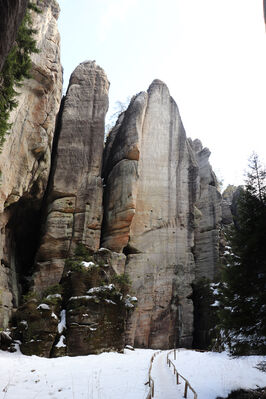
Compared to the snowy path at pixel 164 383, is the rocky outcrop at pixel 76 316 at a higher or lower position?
higher

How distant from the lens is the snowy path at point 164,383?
361 inches

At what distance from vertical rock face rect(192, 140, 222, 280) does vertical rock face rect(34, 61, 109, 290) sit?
9314 millimetres

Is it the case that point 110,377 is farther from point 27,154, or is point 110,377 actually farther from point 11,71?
point 27,154

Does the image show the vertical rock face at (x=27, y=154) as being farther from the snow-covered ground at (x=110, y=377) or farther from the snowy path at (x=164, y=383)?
the snowy path at (x=164, y=383)

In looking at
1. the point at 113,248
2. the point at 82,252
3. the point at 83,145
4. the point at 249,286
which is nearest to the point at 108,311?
the point at 82,252

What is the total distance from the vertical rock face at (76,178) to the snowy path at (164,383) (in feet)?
32.2

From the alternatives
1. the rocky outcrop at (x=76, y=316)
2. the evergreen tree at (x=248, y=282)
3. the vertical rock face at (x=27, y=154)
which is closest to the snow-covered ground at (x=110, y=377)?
the rocky outcrop at (x=76, y=316)

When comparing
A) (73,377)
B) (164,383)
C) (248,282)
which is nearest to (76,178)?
(73,377)

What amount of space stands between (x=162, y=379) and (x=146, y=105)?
2371 centimetres

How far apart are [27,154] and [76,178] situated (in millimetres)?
6800

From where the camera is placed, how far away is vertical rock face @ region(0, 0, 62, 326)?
16.4 m

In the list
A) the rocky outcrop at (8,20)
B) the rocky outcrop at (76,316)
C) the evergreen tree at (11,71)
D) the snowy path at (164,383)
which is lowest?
the snowy path at (164,383)

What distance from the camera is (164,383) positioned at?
10.7m

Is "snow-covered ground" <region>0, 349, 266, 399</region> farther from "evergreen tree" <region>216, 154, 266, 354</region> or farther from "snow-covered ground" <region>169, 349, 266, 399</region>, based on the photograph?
"evergreen tree" <region>216, 154, 266, 354</region>
